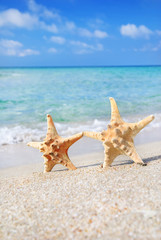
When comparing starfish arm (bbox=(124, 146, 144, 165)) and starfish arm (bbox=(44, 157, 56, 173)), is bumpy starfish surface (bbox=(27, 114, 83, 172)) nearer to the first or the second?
starfish arm (bbox=(44, 157, 56, 173))

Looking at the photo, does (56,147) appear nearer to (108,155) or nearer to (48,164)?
(48,164)

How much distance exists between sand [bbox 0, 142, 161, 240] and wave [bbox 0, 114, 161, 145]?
2.87 m

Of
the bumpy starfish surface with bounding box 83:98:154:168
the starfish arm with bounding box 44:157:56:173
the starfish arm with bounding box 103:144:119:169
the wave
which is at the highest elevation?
the bumpy starfish surface with bounding box 83:98:154:168

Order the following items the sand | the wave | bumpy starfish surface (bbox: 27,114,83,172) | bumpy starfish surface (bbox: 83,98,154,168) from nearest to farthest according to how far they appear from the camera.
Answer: the sand
bumpy starfish surface (bbox: 83,98,154,168)
bumpy starfish surface (bbox: 27,114,83,172)
the wave

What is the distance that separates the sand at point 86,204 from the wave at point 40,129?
2874mm

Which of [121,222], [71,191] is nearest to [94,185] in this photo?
[71,191]

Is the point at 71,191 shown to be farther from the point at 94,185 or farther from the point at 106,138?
the point at 106,138

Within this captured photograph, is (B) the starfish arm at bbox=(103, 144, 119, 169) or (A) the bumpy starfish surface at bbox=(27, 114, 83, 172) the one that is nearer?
(B) the starfish arm at bbox=(103, 144, 119, 169)

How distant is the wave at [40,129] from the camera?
638 cm

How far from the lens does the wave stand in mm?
6379

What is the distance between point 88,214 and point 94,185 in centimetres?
63

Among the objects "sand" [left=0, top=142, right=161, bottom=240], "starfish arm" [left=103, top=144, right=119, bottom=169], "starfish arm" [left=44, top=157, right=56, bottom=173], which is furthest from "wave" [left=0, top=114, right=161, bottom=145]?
"starfish arm" [left=103, top=144, right=119, bottom=169]

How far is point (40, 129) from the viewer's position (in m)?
7.34

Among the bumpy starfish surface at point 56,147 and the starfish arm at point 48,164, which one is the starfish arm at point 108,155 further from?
the starfish arm at point 48,164
